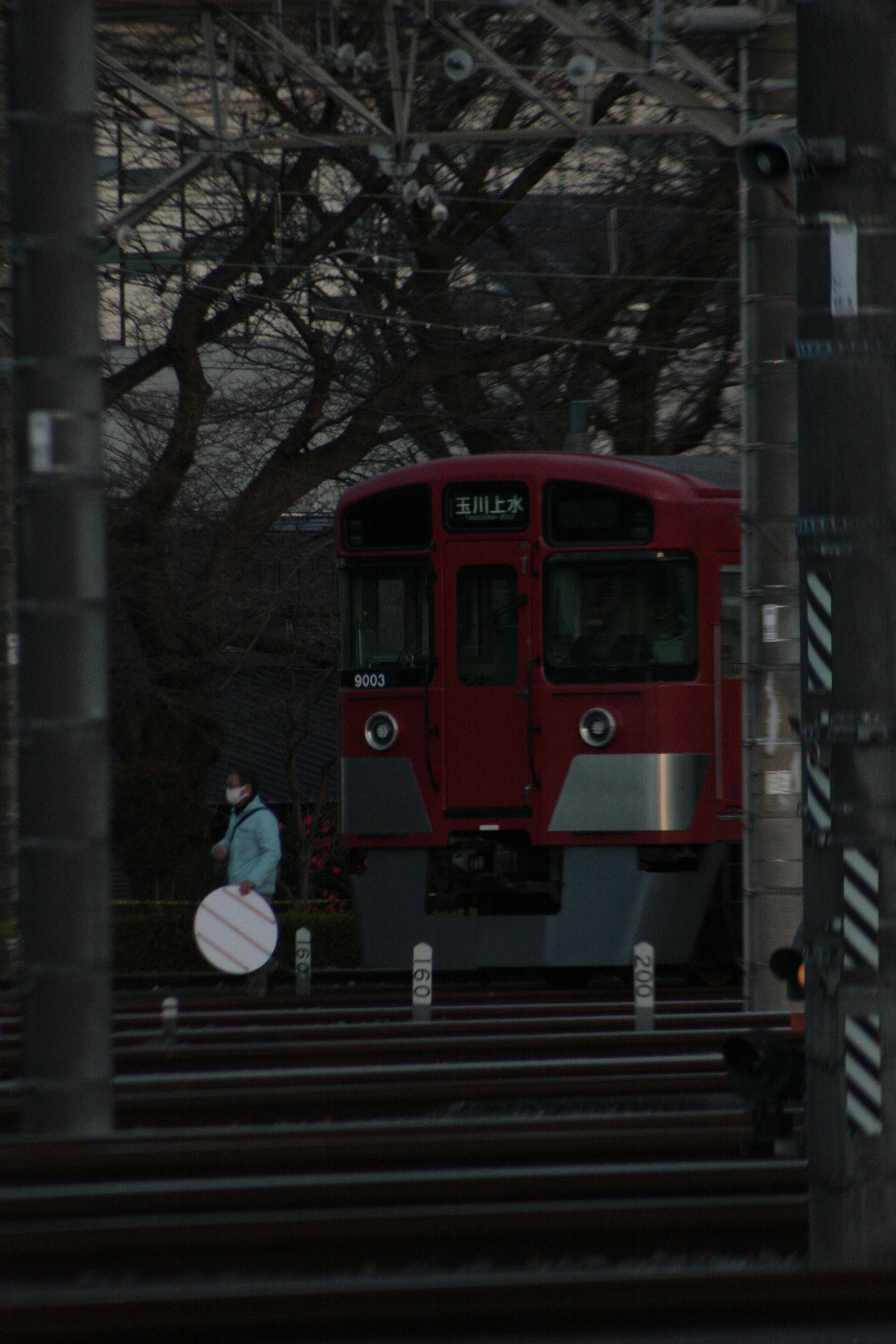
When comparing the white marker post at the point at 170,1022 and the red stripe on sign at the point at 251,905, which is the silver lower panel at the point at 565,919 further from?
the white marker post at the point at 170,1022

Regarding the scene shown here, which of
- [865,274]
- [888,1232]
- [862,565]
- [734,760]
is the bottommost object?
[888,1232]

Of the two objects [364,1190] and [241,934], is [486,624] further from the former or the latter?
[364,1190]

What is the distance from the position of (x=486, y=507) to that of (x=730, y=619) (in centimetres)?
178

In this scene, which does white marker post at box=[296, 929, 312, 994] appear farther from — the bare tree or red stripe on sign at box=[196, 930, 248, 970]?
the bare tree

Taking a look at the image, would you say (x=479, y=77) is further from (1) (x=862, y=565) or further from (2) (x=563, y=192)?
(1) (x=862, y=565)

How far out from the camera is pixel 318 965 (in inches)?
719

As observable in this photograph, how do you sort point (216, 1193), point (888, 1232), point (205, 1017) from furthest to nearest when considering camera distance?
point (205, 1017), point (216, 1193), point (888, 1232)

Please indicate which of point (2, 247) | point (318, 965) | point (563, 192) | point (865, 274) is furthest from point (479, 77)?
point (865, 274)

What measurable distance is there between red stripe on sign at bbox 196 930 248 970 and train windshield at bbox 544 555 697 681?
2887 mm

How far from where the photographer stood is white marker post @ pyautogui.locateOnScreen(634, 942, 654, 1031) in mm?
11133

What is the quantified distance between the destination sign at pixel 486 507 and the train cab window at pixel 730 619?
1.36 metres

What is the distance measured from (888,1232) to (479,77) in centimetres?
1699

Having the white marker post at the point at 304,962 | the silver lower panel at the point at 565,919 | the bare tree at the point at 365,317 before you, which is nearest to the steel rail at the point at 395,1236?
the silver lower panel at the point at 565,919

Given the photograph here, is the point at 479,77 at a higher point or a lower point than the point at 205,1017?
higher
